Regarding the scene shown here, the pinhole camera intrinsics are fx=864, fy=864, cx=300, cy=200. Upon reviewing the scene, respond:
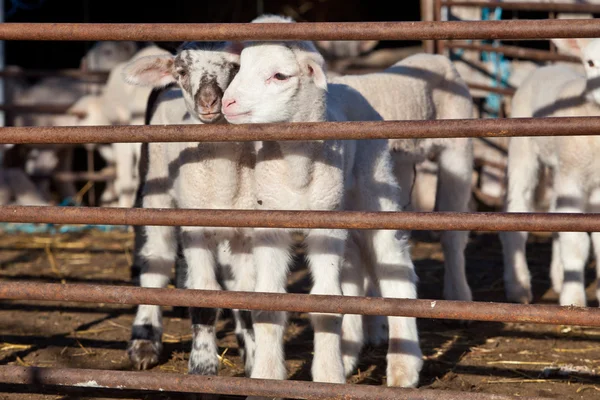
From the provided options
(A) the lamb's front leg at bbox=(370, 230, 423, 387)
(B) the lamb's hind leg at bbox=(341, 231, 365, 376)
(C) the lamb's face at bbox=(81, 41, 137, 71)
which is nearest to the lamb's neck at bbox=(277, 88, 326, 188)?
(A) the lamb's front leg at bbox=(370, 230, 423, 387)

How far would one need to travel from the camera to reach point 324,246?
4000mm

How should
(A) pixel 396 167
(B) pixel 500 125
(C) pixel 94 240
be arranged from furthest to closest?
(C) pixel 94 240, (A) pixel 396 167, (B) pixel 500 125

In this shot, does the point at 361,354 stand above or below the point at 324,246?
below

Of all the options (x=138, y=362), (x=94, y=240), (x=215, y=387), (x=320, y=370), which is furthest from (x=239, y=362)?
(x=94, y=240)

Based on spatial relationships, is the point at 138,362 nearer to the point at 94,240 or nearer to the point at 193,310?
the point at 193,310

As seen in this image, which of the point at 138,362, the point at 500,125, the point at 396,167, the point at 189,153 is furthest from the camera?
the point at 396,167

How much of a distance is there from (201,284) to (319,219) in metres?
1.26

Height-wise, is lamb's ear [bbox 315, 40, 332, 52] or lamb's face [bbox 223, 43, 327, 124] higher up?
lamb's face [bbox 223, 43, 327, 124]

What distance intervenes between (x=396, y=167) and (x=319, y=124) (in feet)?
7.92

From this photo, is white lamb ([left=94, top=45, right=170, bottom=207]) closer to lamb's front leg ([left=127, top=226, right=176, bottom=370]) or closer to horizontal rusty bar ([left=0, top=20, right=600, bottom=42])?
lamb's front leg ([left=127, top=226, right=176, bottom=370])

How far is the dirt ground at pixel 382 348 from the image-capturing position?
441 centimetres

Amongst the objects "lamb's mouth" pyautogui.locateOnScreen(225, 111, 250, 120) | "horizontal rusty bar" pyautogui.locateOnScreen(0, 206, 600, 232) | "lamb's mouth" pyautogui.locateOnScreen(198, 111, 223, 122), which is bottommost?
"horizontal rusty bar" pyautogui.locateOnScreen(0, 206, 600, 232)

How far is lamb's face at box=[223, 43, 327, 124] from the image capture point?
3.81 meters

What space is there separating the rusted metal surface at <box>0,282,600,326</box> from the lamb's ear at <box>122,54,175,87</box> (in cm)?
139
